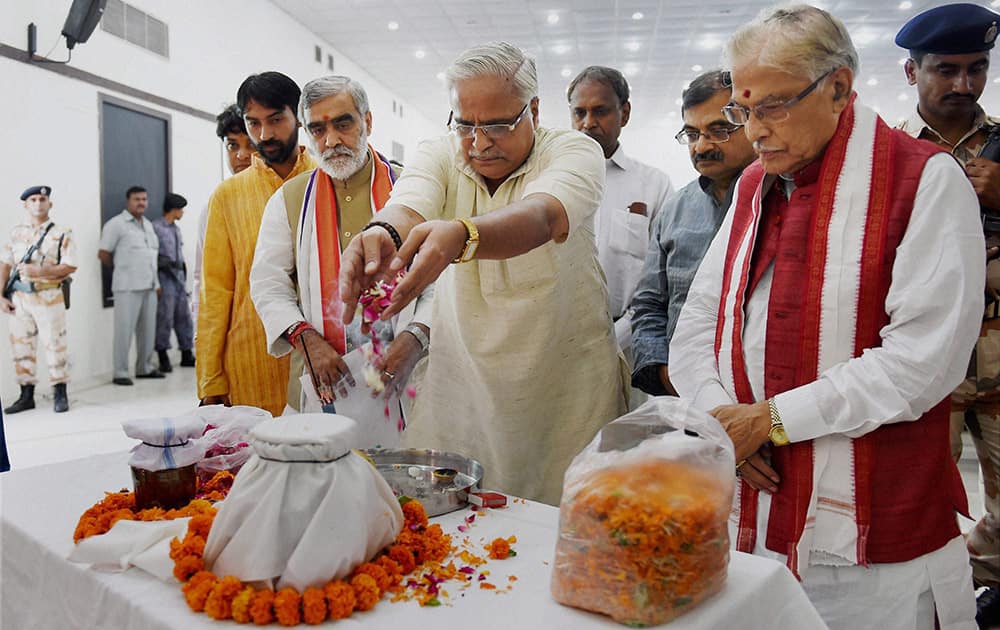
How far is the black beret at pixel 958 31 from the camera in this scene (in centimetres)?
229

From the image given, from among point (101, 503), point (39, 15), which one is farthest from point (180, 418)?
point (39, 15)

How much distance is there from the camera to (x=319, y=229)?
2406mm

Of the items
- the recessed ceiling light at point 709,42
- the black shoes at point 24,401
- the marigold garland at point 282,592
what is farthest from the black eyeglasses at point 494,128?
the recessed ceiling light at point 709,42

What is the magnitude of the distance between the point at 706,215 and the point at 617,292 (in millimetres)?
A: 572

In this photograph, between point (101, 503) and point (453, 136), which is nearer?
point (101, 503)

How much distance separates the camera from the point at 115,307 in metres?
7.34

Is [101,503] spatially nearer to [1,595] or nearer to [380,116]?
[1,595]

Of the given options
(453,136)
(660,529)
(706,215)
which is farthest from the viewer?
(706,215)

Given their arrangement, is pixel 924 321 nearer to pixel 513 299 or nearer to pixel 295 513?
pixel 513 299

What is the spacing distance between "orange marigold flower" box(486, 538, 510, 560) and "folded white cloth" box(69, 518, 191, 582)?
496mm

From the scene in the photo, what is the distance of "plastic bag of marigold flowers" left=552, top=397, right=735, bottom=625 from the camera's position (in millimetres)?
1003

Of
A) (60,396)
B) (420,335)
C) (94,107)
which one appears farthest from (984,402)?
(94,107)

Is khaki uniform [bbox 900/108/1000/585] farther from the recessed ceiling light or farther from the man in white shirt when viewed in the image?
the recessed ceiling light

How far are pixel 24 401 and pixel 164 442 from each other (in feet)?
18.6
